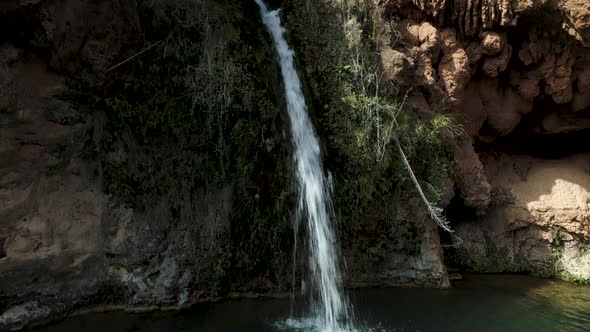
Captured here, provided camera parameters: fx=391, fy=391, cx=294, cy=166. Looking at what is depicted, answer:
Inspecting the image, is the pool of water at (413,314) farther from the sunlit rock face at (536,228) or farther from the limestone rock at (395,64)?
the limestone rock at (395,64)

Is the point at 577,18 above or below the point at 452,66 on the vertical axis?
above

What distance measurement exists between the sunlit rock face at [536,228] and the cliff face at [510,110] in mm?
15

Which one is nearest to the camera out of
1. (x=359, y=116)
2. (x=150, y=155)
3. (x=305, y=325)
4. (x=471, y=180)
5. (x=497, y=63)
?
(x=305, y=325)

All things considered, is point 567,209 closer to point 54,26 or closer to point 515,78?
point 515,78

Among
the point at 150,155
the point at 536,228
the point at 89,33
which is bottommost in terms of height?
the point at 536,228

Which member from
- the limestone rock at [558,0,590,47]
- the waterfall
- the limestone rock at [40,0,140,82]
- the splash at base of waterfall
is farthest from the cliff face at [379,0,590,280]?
the limestone rock at [40,0,140,82]

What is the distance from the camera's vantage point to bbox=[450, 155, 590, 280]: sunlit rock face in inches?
251

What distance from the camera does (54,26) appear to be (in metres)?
4.72

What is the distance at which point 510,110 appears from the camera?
22.2 feet

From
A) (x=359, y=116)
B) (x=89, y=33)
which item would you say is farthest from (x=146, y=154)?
(x=359, y=116)

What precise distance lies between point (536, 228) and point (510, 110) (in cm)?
205

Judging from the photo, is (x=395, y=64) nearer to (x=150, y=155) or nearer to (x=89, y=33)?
(x=150, y=155)

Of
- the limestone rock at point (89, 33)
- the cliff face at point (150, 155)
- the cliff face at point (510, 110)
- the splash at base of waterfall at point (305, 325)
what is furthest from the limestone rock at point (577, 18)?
the limestone rock at point (89, 33)

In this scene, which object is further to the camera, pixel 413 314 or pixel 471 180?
pixel 471 180
